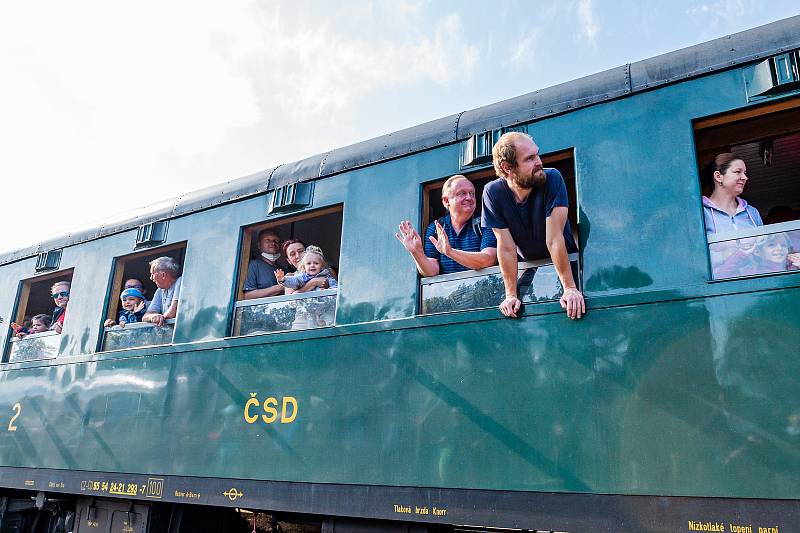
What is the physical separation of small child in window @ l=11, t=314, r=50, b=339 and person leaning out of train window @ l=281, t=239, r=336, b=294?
327 cm

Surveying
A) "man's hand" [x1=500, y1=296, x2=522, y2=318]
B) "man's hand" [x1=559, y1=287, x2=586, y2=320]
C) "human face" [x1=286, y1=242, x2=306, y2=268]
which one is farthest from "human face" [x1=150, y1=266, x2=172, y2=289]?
"man's hand" [x1=559, y1=287, x2=586, y2=320]

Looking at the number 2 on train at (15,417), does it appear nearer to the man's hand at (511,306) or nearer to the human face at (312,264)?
the human face at (312,264)

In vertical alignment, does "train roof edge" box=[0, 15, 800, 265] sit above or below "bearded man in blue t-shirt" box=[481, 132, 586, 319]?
above

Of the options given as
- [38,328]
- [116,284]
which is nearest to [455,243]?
[116,284]

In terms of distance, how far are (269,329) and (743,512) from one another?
3056 mm

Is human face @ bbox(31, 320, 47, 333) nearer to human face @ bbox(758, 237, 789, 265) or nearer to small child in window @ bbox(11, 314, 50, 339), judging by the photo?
small child in window @ bbox(11, 314, 50, 339)

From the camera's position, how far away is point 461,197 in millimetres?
3959

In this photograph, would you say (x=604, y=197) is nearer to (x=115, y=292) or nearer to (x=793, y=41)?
(x=793, y=41)

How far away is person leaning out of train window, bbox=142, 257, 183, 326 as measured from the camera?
17.1 ft

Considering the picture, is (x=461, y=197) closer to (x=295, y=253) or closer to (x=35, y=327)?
(x=295, y=253)

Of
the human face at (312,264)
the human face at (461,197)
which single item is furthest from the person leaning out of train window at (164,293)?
the human face at (461,197)

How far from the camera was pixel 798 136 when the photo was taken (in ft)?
13.7

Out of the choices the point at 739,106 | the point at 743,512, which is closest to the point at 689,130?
the point at 739,106

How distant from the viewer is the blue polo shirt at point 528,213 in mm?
3518
